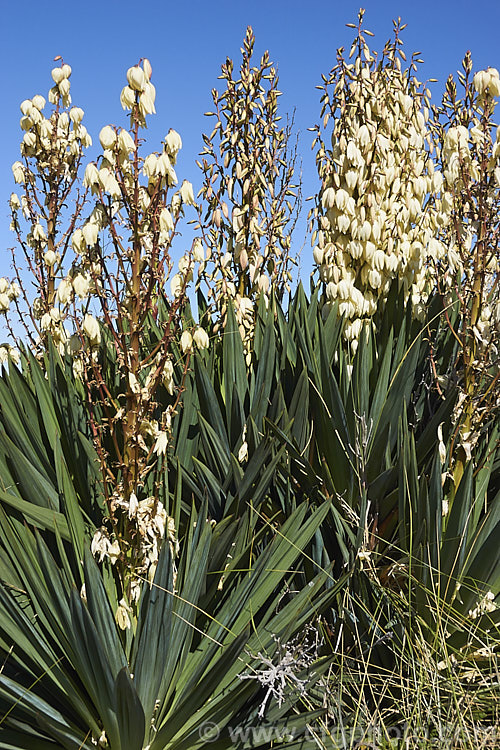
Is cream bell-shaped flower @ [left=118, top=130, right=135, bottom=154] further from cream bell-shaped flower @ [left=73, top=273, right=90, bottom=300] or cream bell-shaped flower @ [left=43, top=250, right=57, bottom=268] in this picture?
cream bell-shaped flower @ [left=43, top=250, right=57, bottom=268]

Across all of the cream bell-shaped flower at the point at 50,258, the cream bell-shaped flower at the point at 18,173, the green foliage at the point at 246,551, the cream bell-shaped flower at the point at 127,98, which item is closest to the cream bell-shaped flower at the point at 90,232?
the cream bell-shaped flower at the point at 127,98

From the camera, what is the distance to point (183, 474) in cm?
217

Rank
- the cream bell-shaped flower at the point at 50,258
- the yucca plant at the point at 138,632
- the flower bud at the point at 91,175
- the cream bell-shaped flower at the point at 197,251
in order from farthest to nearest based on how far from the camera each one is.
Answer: the cream bell-shaped flower at the point at 50,258, the cream bell-shaped flower at the point at 197,251, the flower bud at the point at 91,175, the yucca plant at the point at 138,632

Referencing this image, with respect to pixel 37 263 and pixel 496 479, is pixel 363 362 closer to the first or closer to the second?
pixel 496 479

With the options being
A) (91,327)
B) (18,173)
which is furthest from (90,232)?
(18,173)

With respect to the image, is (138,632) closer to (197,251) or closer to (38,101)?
(197,251)

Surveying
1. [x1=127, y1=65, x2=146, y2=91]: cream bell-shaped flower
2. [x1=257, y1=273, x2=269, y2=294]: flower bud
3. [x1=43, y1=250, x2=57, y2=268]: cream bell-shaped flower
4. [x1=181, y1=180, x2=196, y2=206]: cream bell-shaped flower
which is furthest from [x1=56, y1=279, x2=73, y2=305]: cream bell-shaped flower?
[x1=43, y1=250, x2=57, y2=268]: cream bell-shaped flower

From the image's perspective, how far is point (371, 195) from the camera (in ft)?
8.57

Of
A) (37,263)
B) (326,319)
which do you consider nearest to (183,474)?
(326,319)

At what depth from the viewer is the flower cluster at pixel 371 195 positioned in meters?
2.63

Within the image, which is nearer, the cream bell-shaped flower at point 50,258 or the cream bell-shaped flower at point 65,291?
the cream bell-shaped flower at point 65,291

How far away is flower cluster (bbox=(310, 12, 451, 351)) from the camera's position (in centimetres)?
263

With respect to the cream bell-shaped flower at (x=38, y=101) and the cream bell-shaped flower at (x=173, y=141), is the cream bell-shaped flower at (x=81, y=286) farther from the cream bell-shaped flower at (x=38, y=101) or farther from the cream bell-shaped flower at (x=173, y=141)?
the cream bell-shaped flower at (x=38, y=101)

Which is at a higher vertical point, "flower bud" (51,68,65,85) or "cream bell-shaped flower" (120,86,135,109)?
"flower bud" (51,68,65,85)
